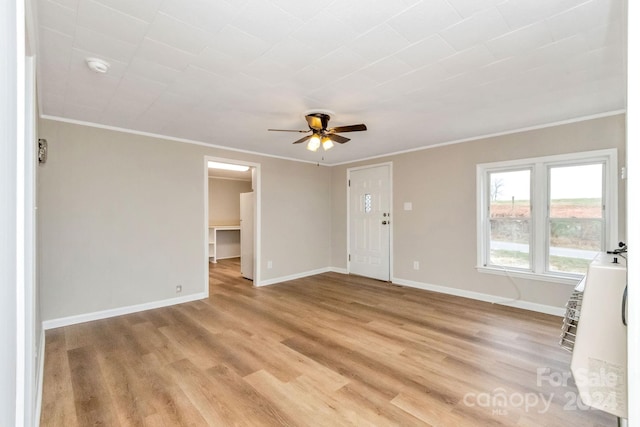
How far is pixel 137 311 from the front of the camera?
3703 mm

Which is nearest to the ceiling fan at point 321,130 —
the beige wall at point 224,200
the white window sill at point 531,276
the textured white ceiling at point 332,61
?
the textured white ceiling at point 332,61

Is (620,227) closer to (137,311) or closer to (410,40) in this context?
(410,40)

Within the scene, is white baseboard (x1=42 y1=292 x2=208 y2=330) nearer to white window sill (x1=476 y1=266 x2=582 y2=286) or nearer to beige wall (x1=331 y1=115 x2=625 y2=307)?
beige wall (x1=331 y1=115 x2=625 y2=307)

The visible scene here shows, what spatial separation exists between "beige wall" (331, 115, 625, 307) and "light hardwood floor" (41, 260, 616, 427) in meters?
0.39

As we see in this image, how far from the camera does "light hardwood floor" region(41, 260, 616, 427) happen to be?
1.85 meters

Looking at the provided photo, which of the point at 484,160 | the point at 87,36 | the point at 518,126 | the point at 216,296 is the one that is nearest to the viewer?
the point at 87,36

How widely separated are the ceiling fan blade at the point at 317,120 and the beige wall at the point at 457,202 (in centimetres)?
237

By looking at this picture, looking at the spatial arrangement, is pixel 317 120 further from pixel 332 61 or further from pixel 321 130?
pixel 332 61

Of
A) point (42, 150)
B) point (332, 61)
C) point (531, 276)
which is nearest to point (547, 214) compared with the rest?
point (531, 276)

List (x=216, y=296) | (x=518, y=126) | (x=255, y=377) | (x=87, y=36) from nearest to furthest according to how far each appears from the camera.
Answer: (x=87, y=36) → (x=255, y=377) → (x=518, y=126) → (x=216, y=296)

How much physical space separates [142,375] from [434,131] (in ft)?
13.4

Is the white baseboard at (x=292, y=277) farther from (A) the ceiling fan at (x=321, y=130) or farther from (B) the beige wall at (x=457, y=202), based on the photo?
(A) the ceiling fan at (x=321, y=130)

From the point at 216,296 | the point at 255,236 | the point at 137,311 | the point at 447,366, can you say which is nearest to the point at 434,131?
the point at 447,366

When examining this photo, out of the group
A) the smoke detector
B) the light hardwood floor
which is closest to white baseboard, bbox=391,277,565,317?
the light hardwood floor
